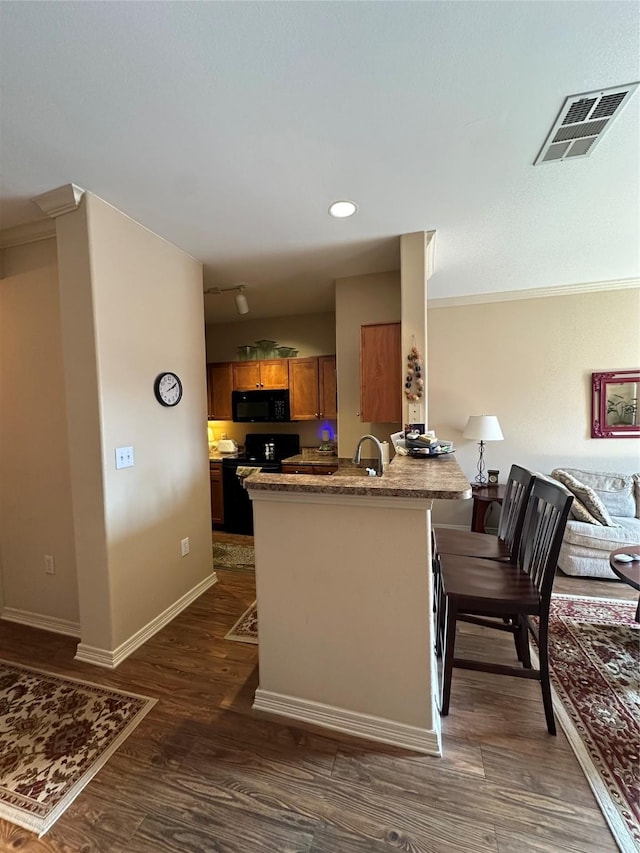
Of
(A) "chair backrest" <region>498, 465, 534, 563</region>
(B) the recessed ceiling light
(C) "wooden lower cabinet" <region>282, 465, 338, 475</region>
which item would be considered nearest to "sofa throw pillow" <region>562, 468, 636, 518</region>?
(A) "chair backrest" <region>498, 465, 534, 563</region>

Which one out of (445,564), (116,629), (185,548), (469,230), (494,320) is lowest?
(116,629)

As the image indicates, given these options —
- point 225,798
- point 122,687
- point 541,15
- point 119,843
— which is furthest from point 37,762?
point 541,15

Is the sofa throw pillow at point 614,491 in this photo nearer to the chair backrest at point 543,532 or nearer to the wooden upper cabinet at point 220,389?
the chair backrest at point 543,532

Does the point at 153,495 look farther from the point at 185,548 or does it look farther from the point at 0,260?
the point at 0,260

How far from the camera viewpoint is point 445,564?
1.86 metres

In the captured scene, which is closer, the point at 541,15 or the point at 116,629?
the point at 541,15

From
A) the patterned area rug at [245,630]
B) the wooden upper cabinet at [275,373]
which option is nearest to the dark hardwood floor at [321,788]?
the patterned area rug at [245,630]

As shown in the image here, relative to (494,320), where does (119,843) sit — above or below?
below

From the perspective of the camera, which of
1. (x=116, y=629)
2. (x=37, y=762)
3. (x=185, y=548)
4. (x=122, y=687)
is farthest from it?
(x=185, y=548)

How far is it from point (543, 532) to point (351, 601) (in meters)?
1.01

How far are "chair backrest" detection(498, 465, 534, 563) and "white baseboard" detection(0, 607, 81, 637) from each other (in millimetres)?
2862

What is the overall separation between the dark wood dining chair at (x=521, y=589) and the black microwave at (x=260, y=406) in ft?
9.56

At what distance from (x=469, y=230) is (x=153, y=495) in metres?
2.87

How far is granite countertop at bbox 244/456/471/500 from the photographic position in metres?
1.32
